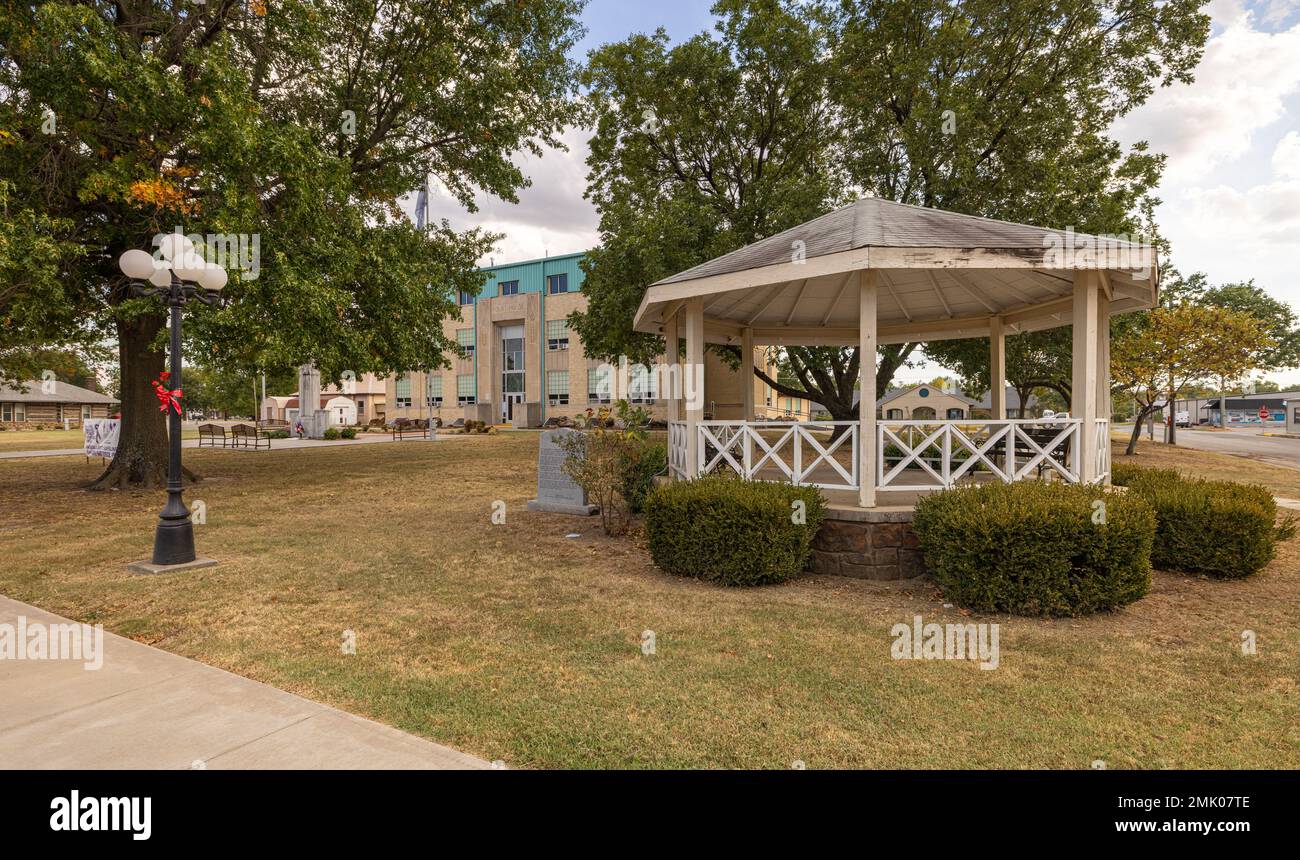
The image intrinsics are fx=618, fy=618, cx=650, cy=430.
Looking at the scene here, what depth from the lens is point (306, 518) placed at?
35.7 feet

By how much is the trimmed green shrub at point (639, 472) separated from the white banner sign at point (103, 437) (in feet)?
47.6

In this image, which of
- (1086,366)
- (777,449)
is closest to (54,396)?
(777,449)

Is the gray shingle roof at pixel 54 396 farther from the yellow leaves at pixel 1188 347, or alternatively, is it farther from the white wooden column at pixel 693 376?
the yellow leaves at pixel 1188 347

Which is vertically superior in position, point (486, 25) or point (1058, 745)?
point (486, 25)

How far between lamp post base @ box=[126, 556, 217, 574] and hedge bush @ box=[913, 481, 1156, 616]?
8386 millimetres

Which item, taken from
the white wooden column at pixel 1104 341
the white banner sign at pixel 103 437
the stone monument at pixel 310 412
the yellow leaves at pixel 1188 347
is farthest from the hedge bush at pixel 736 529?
the stone monument at pixel 310 412

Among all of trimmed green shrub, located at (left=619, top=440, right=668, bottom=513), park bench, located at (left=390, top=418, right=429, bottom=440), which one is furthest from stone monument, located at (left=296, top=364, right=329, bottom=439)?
trimmed green shrub, located at (left=619, top=440, right=668, bottom=513)

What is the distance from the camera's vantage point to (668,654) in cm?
473

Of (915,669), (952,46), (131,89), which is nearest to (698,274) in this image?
(915,669)

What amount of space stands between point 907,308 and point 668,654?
31.5 ft

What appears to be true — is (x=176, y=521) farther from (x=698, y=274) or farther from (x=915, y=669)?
(x=915, y=669)

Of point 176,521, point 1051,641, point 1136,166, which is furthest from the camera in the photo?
point 1136,166
